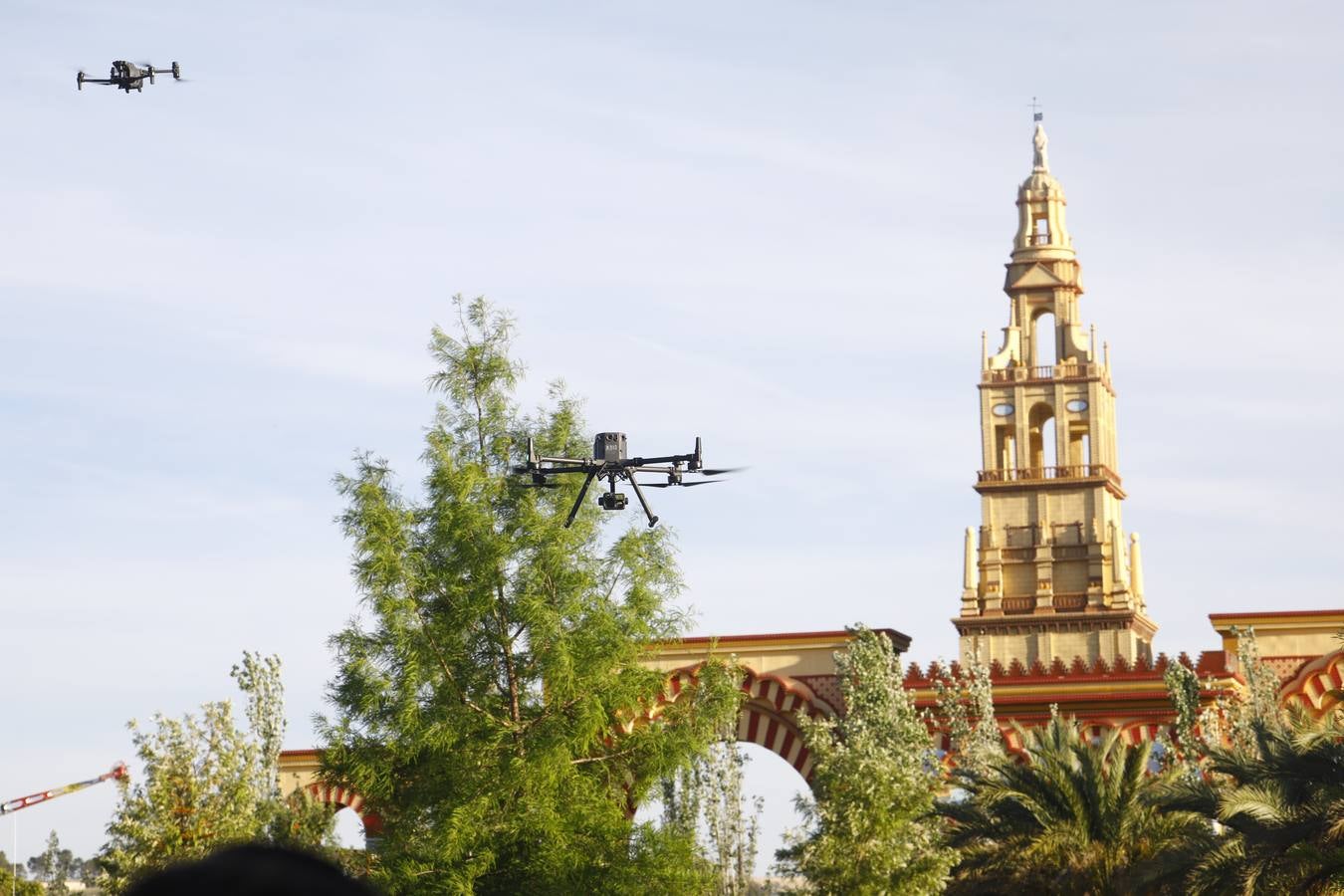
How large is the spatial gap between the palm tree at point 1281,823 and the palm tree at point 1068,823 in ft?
12.6

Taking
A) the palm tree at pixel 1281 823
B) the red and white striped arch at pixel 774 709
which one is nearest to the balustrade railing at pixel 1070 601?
the red and white striped arch at pixel 774 709

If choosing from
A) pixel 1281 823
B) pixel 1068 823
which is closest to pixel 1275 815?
pixel 1281 823

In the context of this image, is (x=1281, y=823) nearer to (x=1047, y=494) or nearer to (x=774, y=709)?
(x=774, y=709)

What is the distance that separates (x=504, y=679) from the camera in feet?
133

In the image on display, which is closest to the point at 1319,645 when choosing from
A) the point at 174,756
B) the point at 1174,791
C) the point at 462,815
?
the point at 1174,791

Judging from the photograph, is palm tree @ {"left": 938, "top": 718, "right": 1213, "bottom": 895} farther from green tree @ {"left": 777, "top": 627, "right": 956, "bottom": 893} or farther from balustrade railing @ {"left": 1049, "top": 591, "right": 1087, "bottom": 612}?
balustrade railing @ {"left": 1049, "top": 591, "right": 1087, "bottom": 612}

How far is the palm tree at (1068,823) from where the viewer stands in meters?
34.4

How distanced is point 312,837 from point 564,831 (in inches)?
276

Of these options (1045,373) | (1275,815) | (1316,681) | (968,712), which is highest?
(1045,373)

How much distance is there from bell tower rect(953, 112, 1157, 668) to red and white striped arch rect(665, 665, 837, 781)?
13.2 metres

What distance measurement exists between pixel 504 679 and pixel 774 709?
12.1 meters

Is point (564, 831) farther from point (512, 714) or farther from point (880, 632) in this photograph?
point (880, 632)

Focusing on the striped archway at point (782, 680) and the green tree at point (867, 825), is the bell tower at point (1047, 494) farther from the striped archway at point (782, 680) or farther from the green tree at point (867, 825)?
the green tree at point (867, 825)

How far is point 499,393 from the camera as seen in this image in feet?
136
